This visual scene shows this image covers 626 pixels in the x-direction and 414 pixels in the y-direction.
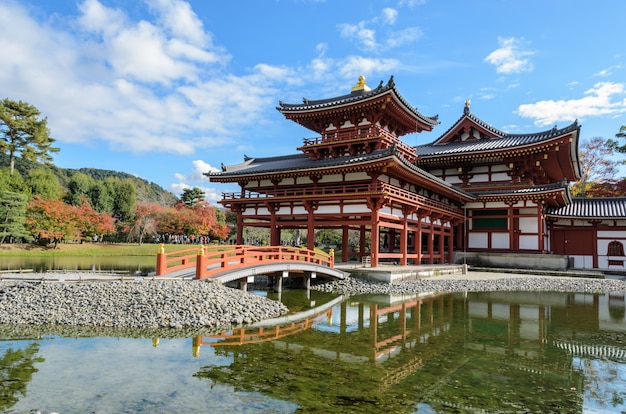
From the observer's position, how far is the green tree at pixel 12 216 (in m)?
40.0

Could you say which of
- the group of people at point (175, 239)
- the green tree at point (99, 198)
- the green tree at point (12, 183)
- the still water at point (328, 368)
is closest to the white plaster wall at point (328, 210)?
the still water at point (328, 368)

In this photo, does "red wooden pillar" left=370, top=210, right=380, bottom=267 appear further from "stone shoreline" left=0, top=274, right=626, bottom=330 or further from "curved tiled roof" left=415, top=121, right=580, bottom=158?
"curved tiled roof" left=415, top=121, right=580, bottom=158

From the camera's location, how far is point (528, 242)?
85.4 feet

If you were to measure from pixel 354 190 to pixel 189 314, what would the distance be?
12.4m

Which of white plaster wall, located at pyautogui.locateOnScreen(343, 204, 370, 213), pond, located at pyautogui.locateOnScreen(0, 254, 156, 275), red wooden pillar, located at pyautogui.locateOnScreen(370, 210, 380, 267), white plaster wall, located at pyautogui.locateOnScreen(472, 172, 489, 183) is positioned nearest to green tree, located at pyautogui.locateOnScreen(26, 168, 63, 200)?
pond, located at pyautogui.locateOnScreen(0, 254, 156, 275)

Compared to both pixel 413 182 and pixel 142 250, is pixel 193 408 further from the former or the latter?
pixel 142 250

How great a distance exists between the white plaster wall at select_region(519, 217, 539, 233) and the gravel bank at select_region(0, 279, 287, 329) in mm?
20522

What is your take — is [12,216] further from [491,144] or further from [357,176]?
[491,144]

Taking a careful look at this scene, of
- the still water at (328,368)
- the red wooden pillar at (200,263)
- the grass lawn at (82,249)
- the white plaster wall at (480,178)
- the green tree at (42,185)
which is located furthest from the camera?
the green tree at (42,185)

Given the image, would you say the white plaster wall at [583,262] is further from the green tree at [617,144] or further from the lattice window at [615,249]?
the green tree at [617,144]

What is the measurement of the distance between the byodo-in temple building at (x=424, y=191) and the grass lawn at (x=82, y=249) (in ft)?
63.1

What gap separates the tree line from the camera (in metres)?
42.2

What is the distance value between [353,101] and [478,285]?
11902mm

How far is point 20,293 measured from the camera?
11.5 meters
